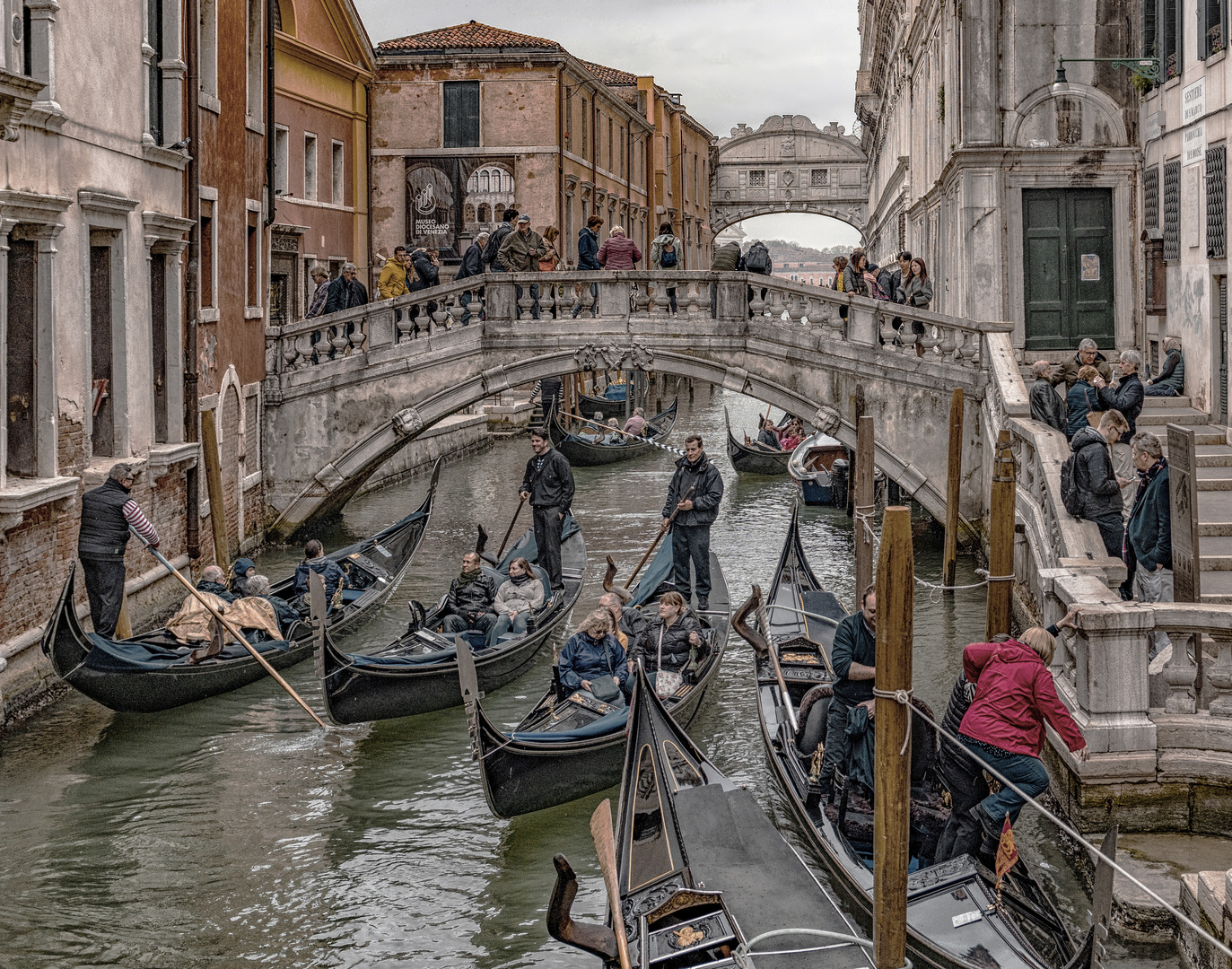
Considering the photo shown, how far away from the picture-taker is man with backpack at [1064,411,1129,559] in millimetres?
8297

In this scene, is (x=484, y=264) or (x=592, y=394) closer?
(x=484, y=264)

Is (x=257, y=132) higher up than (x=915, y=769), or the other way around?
(x=257, y=132)

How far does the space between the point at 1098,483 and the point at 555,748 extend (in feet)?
11.7

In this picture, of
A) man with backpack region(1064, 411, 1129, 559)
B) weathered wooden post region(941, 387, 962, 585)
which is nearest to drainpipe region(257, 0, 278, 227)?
weathered wooden post region(941, 387, 962, 585)

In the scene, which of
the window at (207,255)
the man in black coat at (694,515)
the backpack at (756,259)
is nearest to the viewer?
the man in black coat at (694,515)

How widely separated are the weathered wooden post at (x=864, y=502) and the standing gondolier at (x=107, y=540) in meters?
4.96

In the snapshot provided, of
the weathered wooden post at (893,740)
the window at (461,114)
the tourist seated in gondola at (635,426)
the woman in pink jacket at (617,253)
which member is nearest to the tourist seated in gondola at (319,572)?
the woman in pink jacket at (617,253)

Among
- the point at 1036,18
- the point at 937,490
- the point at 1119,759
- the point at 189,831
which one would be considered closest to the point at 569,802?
the point at 189,831

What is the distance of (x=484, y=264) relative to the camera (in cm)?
1461

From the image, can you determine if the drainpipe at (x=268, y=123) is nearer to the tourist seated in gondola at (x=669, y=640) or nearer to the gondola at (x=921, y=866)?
the tourist seated in gondola at (x=669, y=640)

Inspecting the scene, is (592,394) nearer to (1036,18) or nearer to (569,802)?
(1036,18)

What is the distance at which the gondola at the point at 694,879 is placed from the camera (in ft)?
16.3

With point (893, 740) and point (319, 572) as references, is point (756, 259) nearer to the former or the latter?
point (319, 572)

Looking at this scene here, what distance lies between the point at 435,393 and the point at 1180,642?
29.3 feet
